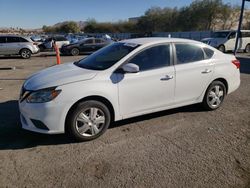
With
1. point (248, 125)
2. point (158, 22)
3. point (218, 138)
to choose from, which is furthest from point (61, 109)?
point (158, 22)

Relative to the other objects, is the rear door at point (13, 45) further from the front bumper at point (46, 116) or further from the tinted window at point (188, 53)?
the tinted window at point (188, 53)

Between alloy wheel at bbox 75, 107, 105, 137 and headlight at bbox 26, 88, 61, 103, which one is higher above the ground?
headlight at bbox 26, 88, 61, 103

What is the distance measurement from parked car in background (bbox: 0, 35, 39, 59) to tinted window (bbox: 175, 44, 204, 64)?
52.3ft

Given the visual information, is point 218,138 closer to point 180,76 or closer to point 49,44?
point 180,76

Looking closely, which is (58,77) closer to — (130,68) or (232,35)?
(130,68)

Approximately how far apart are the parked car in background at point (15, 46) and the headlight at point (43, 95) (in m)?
16.0

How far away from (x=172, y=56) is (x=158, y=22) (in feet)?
219

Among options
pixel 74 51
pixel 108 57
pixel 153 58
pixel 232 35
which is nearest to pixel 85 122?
pixel 108 57

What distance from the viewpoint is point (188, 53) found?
16.9 feet

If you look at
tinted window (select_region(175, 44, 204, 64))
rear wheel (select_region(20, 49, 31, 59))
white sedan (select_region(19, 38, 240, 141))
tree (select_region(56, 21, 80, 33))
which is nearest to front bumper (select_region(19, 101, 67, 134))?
white sedan (select_region(19, 38, 240, 141))

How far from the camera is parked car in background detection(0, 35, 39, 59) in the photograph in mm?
18445

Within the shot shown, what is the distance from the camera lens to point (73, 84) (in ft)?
13.3

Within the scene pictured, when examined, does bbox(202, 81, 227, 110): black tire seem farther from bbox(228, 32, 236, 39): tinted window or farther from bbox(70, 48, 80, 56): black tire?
bbox(70, 48, 80, 56): black tire

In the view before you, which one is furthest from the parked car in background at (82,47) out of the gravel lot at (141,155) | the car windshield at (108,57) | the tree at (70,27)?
the tree at (70,27)
